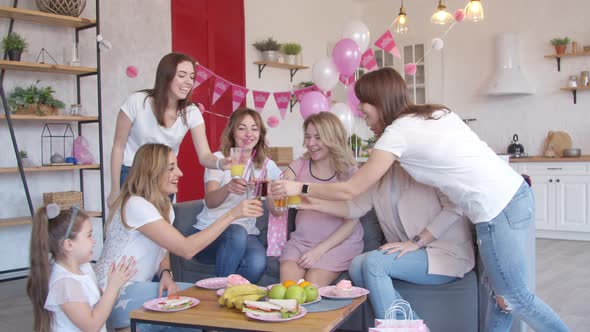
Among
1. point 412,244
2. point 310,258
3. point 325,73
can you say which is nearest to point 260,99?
point 325,73

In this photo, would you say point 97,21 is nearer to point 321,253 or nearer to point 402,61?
point 321,253

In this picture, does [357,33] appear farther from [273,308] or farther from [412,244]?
[273,308]

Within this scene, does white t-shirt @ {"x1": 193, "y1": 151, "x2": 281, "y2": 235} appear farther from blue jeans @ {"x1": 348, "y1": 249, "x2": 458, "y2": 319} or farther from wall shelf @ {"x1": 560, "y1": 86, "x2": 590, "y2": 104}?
wall shelf @ {"x1": 560, "y1": 86, "x2": 590, "y2": 104}

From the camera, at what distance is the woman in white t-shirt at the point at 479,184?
2309 millimetres

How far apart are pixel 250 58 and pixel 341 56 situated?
8.02ft

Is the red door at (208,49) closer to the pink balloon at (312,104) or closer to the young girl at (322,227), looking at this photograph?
the pink balloon at (312,104)

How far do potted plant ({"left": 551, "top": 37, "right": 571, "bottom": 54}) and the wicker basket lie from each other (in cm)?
568

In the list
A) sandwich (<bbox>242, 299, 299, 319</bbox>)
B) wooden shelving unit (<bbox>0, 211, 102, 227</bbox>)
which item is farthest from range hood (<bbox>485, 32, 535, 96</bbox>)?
sandwich (<bbox>242, 299, 299, 319</bbox>)

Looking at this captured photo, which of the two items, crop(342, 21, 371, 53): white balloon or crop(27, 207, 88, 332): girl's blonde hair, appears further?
crop(342, 21, 371, 53): white balloon

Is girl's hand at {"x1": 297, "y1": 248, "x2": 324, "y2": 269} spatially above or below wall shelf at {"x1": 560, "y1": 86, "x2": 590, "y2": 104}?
below

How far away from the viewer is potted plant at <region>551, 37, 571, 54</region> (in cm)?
702

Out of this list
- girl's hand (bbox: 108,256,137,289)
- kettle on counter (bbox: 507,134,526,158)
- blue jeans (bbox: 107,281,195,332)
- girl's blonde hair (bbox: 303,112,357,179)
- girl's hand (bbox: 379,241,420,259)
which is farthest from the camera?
kettle on counter (bbox: 507,134,526,158)

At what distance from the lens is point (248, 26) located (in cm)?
702

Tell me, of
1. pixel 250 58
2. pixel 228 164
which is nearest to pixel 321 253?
pixel 228 164
